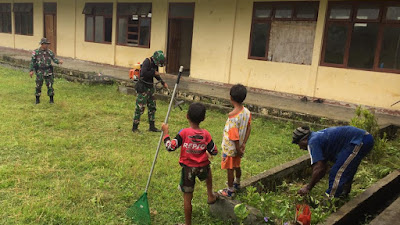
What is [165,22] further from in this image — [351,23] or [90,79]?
[351,23]

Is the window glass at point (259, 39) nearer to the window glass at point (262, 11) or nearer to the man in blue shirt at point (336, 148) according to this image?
the window glass at point (262, 11)

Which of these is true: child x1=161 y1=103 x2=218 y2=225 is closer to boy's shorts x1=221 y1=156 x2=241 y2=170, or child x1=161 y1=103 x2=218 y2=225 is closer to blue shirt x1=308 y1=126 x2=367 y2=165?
boy's shorts x1=221 y1=156 x2=241 y2=170

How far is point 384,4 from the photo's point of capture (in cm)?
834

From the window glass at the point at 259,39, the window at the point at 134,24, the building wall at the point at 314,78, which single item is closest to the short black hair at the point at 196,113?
the building wall at the point at 314,78

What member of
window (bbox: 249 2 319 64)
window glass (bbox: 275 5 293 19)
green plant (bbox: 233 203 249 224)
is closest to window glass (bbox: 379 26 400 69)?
window (bbox: 249 2 319 64)

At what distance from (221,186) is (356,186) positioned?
1798 mm

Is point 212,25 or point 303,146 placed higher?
point 212,25

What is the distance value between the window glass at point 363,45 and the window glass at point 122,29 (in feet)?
30.0

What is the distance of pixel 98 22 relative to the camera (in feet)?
51.5

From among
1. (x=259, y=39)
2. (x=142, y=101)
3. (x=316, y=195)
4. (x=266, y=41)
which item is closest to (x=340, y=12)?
(x=266, y=41)

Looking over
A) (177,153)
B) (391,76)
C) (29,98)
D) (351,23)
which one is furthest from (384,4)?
(29,98)

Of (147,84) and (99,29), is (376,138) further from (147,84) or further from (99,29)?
(99,29)

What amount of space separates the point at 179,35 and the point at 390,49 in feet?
25.7

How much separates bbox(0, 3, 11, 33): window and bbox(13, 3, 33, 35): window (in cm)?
85
